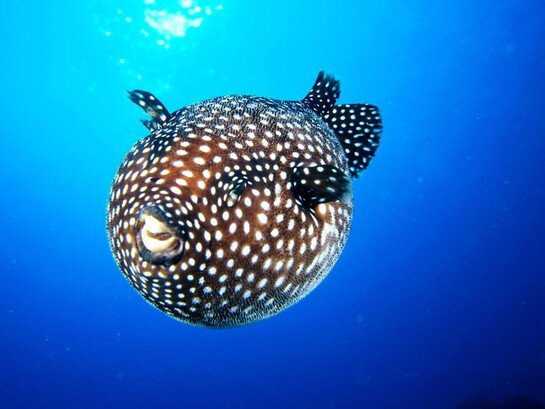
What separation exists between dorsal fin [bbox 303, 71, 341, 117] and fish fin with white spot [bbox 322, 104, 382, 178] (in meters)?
0.14

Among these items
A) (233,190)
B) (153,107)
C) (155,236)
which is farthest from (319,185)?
(153,107)

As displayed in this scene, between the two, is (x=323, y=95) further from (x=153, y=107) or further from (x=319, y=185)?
(x=319, y=185)

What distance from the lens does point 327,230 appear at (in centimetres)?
332

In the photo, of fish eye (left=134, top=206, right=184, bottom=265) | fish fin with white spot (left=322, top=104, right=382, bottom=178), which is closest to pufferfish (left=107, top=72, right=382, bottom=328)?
fish eye (left=134, top=206, right=184, bottom=265)

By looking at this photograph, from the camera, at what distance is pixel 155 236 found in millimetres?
2035

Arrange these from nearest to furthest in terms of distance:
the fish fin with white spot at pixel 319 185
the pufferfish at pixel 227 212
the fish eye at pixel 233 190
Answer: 1. the pufferfish at pixel 227 212
2. the fish eye at pixel 233 190
3. the fish fin with white spot at pixel 319 185

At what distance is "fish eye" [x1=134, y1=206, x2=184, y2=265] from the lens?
204 cm

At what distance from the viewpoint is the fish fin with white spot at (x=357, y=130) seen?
4977mm

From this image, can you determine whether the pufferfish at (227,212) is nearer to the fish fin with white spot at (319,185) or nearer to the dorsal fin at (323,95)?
the fish fin with white spot at (319,185)

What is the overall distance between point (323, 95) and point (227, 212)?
10.7 ft

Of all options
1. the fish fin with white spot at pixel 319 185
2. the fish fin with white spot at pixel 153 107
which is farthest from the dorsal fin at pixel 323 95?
the fish fin with white spot at pixel 319 185

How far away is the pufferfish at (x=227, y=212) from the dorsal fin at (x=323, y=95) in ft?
5.02

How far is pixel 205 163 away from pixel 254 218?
52 cm

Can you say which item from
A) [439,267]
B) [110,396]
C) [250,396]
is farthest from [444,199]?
[110,396]
